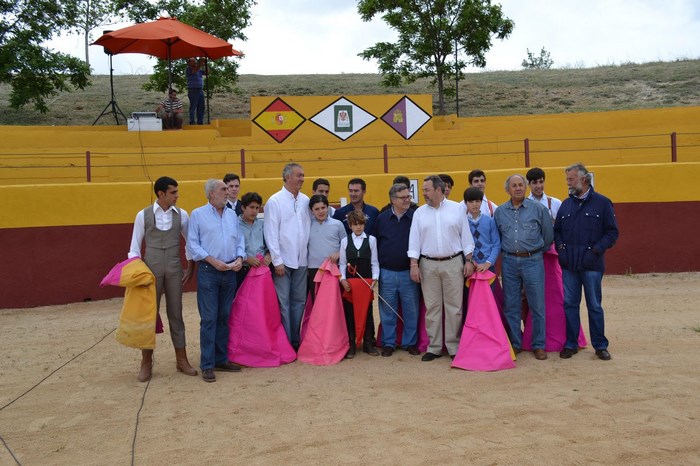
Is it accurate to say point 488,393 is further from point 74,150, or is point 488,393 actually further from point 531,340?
point 74,150

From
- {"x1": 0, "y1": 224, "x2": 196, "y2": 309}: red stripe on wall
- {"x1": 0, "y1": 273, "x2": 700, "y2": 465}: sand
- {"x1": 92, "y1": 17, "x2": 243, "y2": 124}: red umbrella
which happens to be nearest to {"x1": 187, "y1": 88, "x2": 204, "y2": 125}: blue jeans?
{"x1": 92, "y1": 17, "x2": 243, "y2": 124}: red umbrella

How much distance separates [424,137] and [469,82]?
1556 cm

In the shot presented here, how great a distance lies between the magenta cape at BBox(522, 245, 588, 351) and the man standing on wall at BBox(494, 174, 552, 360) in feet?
0.84

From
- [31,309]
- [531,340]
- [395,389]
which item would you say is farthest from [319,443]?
[31,309]

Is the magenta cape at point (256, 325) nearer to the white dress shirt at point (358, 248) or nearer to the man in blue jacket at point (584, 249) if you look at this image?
the white dress shirt at point (358, 248)

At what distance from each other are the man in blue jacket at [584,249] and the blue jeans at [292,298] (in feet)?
8.16

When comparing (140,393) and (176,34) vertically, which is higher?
(176,34)

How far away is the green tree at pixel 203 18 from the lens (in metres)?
19.2

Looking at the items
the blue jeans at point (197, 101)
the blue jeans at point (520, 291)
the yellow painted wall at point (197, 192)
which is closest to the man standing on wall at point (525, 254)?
the blue jeans at point (520, 291)

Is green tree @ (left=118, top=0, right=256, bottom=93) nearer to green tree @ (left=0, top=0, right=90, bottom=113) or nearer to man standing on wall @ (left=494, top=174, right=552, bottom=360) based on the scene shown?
green tree @ (left=0, top=0, right=90, bottom=113)

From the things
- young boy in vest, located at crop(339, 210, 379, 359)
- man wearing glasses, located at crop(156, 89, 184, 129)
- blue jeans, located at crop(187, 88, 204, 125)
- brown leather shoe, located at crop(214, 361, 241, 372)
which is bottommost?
brown leather shoe, located at crop(214, 361, 241, 372)

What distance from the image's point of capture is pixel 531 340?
6789 mm

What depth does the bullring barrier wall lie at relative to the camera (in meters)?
10.4

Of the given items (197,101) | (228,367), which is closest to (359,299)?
(228,367)
